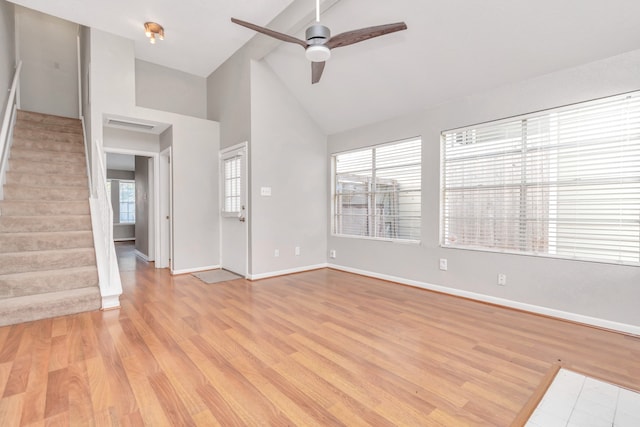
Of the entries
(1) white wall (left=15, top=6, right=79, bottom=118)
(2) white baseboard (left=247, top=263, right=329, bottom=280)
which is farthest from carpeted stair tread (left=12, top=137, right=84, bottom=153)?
(2) white baseboard (left=247, top=263, right=329, bottom=280)

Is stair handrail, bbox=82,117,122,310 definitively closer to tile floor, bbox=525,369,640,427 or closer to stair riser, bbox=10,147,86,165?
stair riser, bbox=10,147,86,165

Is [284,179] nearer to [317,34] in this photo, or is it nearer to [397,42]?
[397,42]

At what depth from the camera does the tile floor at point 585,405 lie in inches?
60.9

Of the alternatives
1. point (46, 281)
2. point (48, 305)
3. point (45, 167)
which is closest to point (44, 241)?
point (46, 281)

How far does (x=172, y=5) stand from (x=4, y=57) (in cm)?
289

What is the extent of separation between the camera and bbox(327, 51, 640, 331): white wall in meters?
2.76

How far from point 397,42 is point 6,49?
19.1 feet

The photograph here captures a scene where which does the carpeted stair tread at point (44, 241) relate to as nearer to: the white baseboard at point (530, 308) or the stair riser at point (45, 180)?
the stair riser at point (45, 180)

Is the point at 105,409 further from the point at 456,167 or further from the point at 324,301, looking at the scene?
the point at 456,167

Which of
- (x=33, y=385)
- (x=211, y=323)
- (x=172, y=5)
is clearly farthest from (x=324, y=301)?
(x=172, y=5)

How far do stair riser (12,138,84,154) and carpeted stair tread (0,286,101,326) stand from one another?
9.24ft

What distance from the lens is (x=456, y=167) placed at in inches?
154

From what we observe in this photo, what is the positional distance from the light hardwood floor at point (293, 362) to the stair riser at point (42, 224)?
1.30 m

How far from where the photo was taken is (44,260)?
11.2 feet
